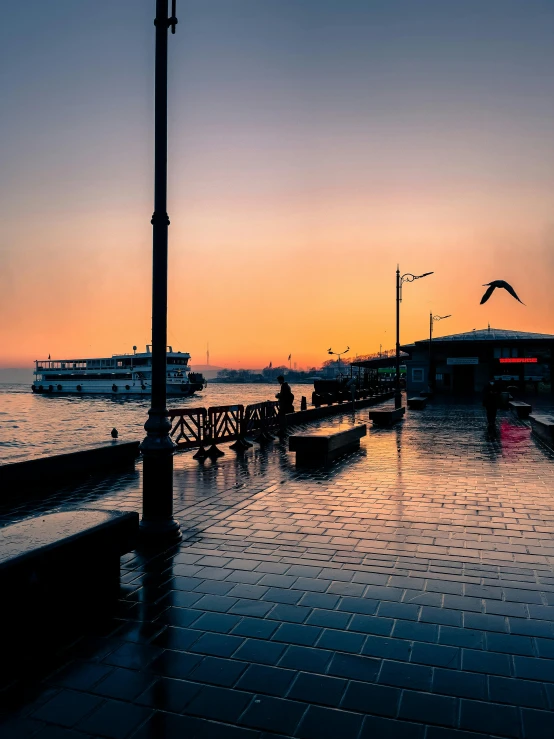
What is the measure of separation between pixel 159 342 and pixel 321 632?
3420mm

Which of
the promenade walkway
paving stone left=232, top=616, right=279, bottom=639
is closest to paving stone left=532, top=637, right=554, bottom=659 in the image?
the promenade walkway

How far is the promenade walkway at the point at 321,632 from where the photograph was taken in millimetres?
2674

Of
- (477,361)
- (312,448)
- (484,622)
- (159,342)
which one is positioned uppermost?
(477,361)

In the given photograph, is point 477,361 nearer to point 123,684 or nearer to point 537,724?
point 537,724

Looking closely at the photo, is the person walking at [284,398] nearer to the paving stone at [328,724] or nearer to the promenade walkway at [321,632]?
the promenade walkway at [321,632]

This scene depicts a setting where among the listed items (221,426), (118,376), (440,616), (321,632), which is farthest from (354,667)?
(118,376)

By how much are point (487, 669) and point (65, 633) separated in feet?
8.81

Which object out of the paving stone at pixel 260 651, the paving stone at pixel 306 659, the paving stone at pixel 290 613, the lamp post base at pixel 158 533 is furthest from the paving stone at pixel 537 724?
the lamp post base at pixel 158 533

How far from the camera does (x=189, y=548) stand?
535cm

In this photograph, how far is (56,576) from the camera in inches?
142

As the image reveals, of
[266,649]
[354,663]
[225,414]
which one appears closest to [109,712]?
[266,649]

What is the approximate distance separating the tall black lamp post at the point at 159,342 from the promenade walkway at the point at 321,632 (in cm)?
52

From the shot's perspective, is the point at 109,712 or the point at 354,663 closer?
the point at 109,712

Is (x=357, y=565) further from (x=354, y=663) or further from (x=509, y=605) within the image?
(x=354, y=663)
